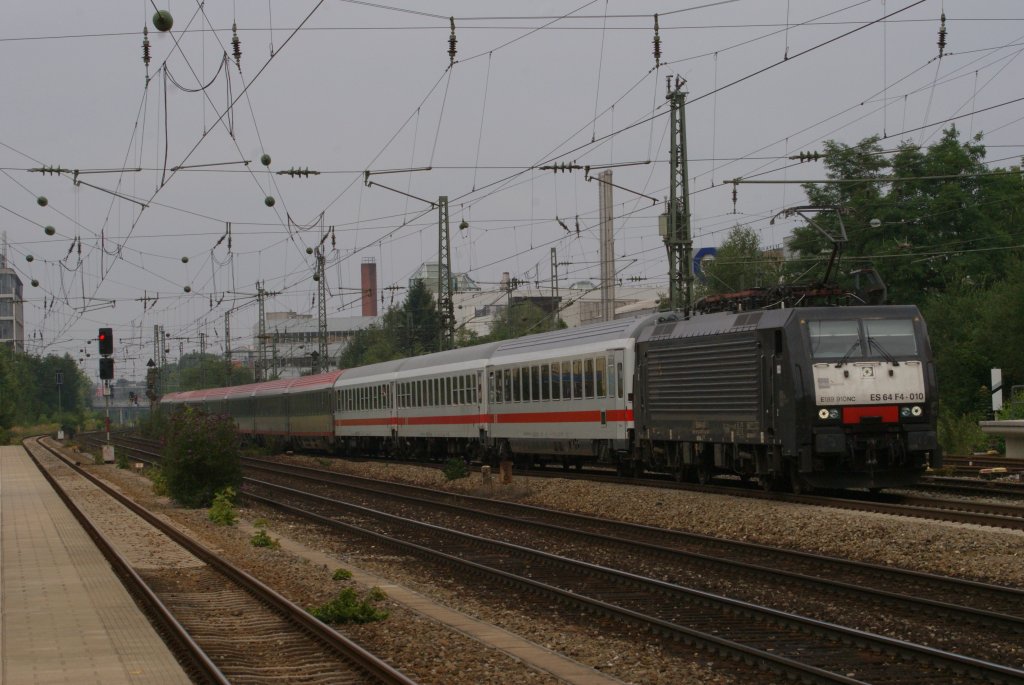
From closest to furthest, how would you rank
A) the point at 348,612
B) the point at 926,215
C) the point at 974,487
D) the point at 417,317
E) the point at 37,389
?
1. the point at 348,612
2. the point at 974,487
3. the point at 926,215
4. the point at 417,317
5. the point at 37,389

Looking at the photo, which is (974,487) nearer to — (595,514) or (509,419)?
(595,514)

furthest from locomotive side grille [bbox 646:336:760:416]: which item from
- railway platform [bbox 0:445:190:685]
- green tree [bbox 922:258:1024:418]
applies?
green tree [bbox 922:258:1024:418]

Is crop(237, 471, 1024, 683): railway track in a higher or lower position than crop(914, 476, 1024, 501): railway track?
lower

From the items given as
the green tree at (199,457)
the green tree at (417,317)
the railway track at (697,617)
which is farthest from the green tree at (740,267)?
the railway track at (697,617)

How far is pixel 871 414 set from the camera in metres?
20.0

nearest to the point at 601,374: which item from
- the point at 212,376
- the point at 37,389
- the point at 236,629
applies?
the point at 236,629

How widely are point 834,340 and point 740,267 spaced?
56458 mm

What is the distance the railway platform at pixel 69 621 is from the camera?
952cm

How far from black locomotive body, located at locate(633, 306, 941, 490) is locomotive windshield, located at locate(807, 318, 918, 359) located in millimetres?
16

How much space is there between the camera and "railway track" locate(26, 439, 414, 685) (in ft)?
33.2

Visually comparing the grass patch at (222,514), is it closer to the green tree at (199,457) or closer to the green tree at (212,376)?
the green tree at (199,457)

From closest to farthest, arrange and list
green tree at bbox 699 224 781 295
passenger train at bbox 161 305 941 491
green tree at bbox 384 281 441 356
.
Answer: passenger train at bbox 161 305 941 491 < green tree at bbox 699 224 781 295 < green tree at bbox 384 281 441 356

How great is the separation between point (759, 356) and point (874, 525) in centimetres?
481

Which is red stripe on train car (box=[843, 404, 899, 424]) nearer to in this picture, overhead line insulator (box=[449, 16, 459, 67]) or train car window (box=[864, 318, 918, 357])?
train car window (box=[864, 318, 918, 357])
